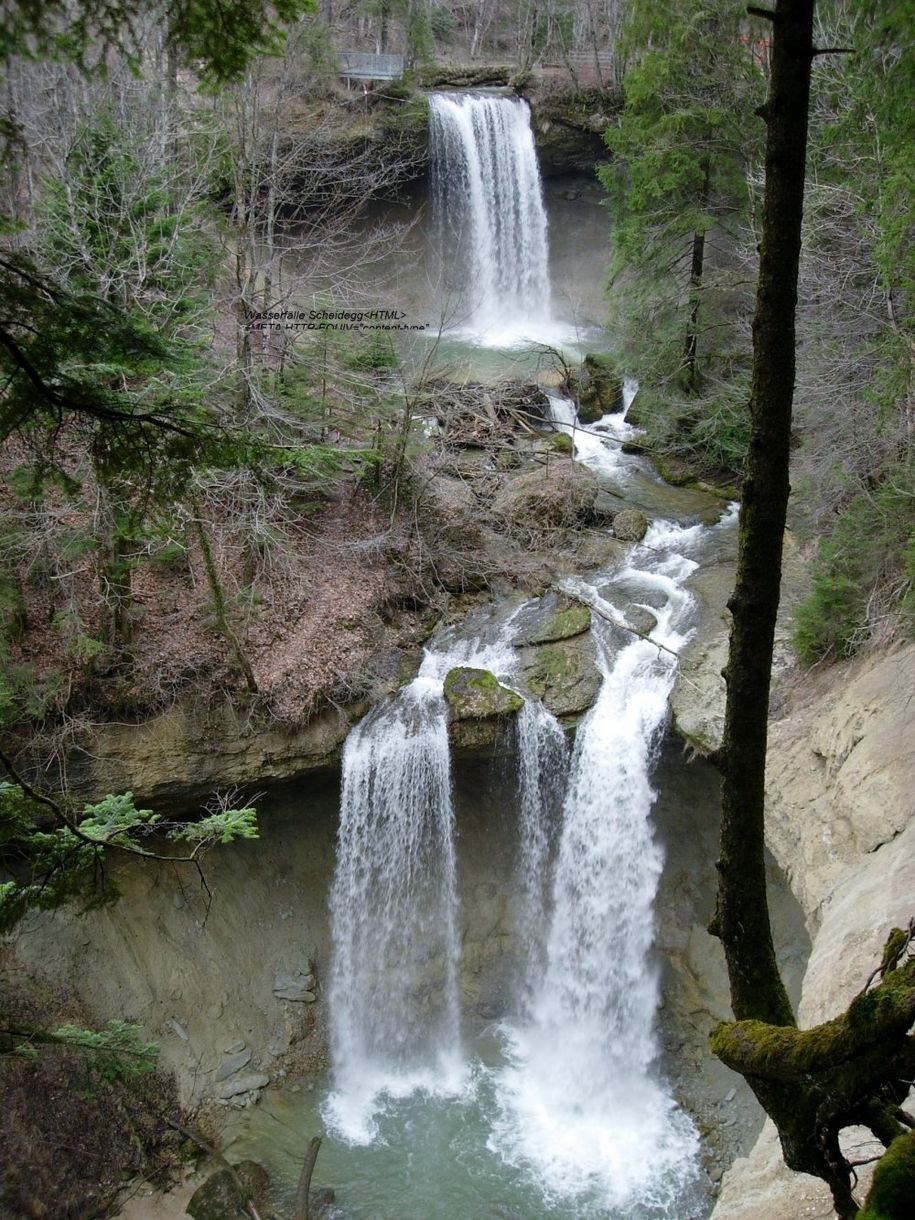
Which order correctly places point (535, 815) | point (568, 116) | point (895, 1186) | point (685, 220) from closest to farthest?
point (895, 1186) → point (535, 815) → point (685, 220) → point (568, 116)

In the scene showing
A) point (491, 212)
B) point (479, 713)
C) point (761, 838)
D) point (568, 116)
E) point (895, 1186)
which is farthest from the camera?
point (568, 116)

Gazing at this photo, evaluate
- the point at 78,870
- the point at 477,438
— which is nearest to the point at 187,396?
the point at 78,870

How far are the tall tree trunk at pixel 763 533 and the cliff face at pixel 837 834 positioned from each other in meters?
2.16

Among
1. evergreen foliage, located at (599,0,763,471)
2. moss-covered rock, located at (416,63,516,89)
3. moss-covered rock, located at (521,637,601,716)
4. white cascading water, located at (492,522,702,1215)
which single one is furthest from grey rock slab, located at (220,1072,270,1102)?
moss-covered rock, located at (416,63,516,89)

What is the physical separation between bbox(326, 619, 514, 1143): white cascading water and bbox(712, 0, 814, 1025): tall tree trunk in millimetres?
7164

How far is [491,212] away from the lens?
22.4m

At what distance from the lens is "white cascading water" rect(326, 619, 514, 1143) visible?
1080 cm

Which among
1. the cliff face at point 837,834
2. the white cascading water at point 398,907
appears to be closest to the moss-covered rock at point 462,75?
the white cascading water at point 398,907

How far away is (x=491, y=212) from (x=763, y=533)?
21396 millimetres

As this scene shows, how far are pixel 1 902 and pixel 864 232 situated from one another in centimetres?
1032

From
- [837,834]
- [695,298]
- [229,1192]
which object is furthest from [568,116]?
Result: [229,1192]

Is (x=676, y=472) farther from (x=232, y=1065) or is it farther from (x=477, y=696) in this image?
(x=232, y=1065)

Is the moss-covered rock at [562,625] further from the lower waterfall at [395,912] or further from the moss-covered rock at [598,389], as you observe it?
the moss-covered rock at [598,389]

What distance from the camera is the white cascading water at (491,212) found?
22.0 m
